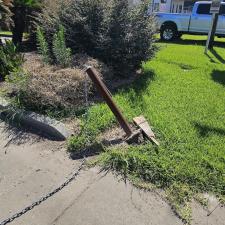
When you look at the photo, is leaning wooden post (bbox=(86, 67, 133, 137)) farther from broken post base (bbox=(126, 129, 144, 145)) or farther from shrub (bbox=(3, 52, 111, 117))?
shrub (bbox=(3, 52, 111, 117))

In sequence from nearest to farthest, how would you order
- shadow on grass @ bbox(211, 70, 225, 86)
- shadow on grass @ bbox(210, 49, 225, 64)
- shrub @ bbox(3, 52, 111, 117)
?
shrub @ bbox(3, 52, 111, 117) < shadow on grass @ bbox(211, 70, 225, 86) < shadow on grass @ bbox(210, 49, 225, 64)

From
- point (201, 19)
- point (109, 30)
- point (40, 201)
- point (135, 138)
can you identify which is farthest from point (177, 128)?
point (201, 19)

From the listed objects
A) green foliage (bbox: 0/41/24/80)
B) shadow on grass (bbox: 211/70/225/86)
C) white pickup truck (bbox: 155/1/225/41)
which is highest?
green foliage (bbox: 0/41/24/80)

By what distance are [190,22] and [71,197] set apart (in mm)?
13281

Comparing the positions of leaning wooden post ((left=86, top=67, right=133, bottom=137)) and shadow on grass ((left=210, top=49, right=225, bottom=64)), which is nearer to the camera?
leaning wooden post ((left=86, top=67, right=133, bottom=137))

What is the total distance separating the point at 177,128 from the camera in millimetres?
4566

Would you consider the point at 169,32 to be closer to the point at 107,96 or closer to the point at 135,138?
the point at 107,96

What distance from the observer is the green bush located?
21.2 ft

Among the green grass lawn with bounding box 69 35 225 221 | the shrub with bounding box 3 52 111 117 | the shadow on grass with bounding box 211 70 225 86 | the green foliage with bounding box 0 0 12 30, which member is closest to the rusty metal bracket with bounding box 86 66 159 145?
the green grass lawn with bounding box 69 35 225 221

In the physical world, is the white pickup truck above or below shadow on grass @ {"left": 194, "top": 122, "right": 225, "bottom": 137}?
below

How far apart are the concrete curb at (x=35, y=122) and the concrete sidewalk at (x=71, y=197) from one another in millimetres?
408

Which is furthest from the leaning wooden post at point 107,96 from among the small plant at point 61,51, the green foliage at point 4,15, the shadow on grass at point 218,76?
the green foliage at point 4,15

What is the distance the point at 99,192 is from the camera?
3354 millimetres

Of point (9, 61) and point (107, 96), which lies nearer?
point (107, 96)
